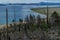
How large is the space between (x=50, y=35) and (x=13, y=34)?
2.14ft

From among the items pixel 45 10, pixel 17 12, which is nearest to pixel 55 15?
pixel 45 10

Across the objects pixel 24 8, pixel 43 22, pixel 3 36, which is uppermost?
pixel 24 8

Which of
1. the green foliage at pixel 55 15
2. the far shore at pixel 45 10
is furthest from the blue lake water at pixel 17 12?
the green foliage at pixel 55 15

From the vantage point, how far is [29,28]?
296cm

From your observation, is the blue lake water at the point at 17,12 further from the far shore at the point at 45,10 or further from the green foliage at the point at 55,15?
the green foliage at the point at 55,15

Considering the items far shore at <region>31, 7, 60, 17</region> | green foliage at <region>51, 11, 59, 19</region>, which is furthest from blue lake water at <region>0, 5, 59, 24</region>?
green foliage at <region>51, 11, 59, 19</region>

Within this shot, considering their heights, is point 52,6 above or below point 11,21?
above

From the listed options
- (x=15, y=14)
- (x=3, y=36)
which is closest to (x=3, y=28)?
(x=3, y=36)

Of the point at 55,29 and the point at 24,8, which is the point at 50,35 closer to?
the point at 55,29

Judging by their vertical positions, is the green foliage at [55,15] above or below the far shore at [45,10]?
below

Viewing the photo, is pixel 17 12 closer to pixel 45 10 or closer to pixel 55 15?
pixel 45 10

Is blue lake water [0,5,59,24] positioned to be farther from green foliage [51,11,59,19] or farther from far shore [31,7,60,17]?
green foliage [51,11,59,19]

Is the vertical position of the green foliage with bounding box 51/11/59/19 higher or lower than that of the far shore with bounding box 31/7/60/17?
lower

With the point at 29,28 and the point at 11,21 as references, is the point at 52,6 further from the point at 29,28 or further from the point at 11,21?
the point at 11,21
